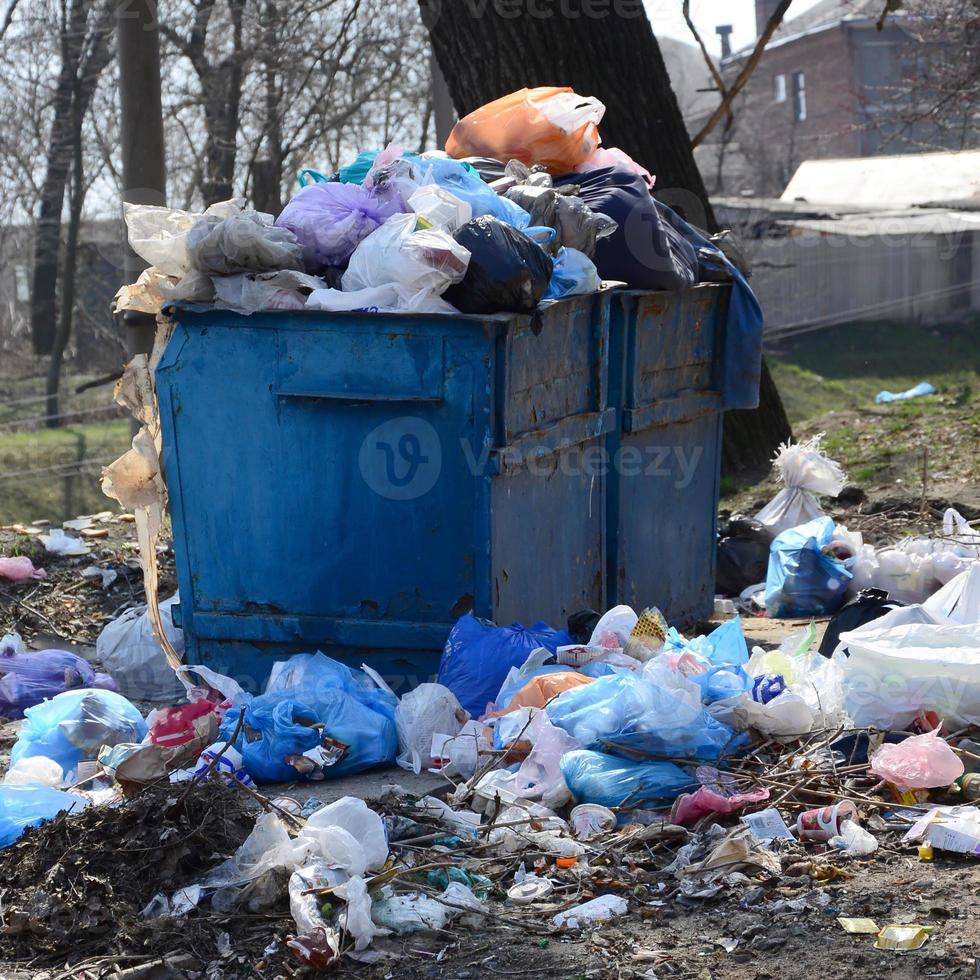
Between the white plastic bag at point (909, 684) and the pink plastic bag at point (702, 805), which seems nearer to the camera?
the pink plastic bag at point (702, 805)

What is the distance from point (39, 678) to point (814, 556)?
3.24m

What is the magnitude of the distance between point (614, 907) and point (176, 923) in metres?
0.98

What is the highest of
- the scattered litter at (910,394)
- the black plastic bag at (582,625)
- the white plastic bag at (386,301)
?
the white plastic bag at (386,301)

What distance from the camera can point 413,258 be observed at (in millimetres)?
4449

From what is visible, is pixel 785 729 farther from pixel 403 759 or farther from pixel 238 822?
pixel 238 822

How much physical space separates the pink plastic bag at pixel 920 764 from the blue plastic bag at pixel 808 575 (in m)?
2.26

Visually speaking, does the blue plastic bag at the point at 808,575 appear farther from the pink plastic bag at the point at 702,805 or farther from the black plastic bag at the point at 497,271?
the pink plastic bag at the point at 702,805

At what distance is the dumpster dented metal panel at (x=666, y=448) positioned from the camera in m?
5.39

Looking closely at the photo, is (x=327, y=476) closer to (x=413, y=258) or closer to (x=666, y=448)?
(x=413, y=258)

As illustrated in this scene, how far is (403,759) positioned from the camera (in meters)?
4.29

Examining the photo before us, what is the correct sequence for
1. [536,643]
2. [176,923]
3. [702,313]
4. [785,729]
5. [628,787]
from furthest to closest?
1. [702,313]
2. [536,643]
3. [785,729]
4. [628,787]
5. [176,923]

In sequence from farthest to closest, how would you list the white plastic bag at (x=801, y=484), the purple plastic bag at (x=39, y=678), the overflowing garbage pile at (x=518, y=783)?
the white plastic bag at (x=801, y=484)
the purple plastic bag at (x=39, y=678)
the overflowing garbage pile at (x=518, y=783)

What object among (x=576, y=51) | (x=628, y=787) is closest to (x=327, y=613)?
(x=628, y=787)

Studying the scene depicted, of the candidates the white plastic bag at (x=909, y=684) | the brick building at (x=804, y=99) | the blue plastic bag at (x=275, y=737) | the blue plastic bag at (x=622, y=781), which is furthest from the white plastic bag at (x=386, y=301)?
the brick building at (x=804, y=99)
